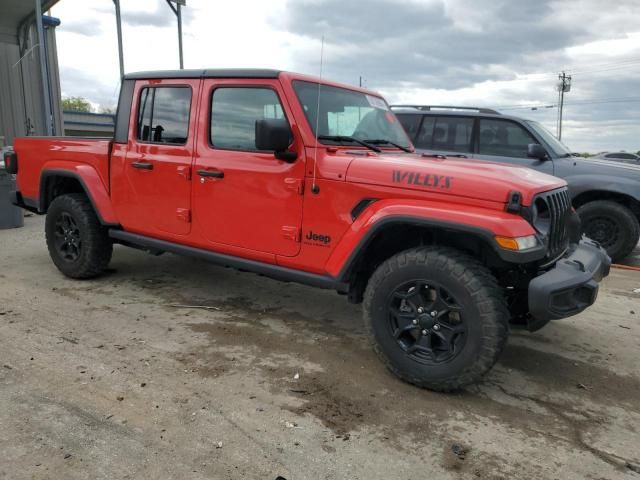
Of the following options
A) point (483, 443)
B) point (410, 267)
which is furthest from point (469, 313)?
point (483, 443)

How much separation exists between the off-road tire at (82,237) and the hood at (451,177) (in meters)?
2.87

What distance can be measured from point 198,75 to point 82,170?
1.59 metres

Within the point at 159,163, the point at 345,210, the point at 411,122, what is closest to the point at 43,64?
the point at 411,122

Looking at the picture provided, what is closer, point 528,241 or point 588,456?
point 588,456

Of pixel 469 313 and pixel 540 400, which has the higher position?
pixel 469 313

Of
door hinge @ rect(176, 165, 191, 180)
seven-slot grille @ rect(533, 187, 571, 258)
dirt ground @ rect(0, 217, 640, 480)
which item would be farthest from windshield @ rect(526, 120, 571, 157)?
door hinge @ rect(176, 165, 191, 180)

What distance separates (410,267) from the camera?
9.77 ft

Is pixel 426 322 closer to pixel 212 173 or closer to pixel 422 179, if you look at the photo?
pixel 422 179

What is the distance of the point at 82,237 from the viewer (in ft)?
15.9

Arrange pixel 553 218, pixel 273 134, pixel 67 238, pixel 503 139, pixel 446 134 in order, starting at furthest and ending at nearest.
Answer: pixel 446 134 → pixel 503 139 → pixel 67 238 → pixel 273 134 → pixel 553 218

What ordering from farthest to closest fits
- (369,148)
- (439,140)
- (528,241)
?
(439,140) < (369,148) < (528,241)

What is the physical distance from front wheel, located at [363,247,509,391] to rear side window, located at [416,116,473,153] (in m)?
4.34

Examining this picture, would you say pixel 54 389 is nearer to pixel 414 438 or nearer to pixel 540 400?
pixel 414 438

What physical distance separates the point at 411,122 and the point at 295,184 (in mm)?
4220
